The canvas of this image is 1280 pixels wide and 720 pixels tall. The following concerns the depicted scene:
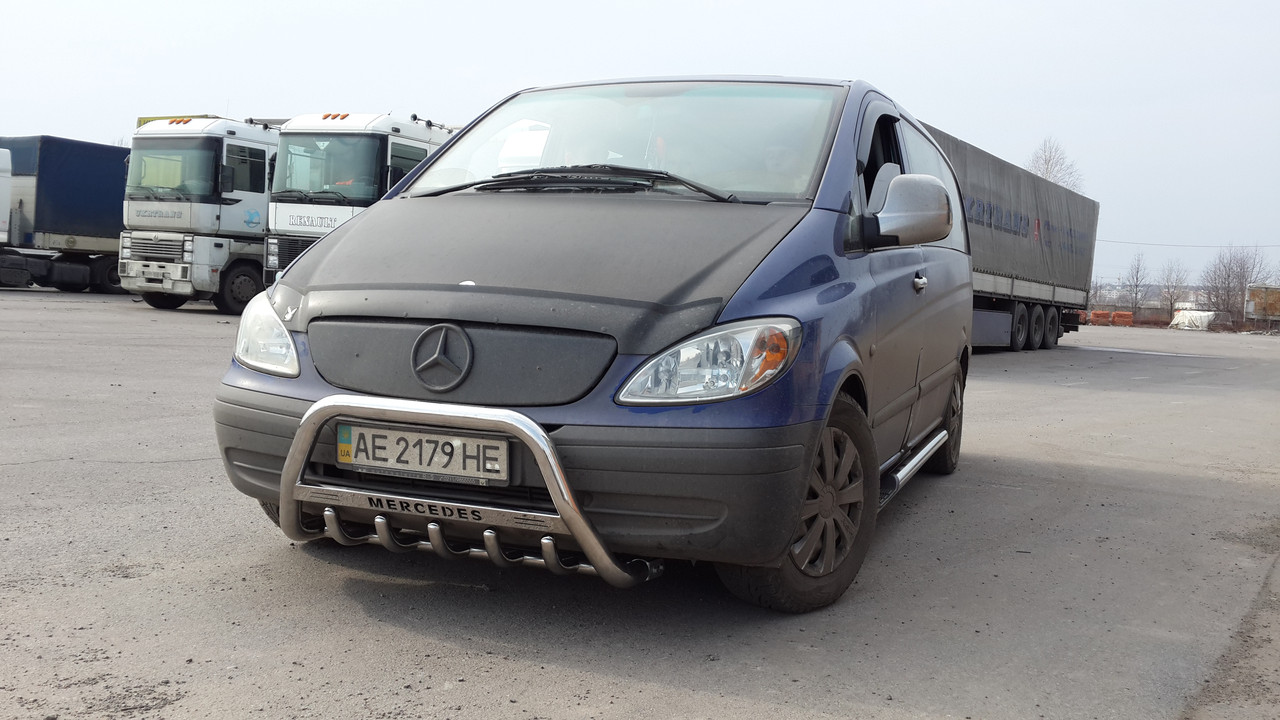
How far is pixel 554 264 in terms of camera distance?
329cm

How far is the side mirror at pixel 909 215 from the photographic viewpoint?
3.89 metres

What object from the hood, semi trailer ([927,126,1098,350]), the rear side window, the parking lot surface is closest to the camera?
the parking lot surface

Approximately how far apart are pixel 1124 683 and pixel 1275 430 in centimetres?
754

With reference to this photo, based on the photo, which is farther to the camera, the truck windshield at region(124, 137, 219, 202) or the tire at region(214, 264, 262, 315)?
the tire at region(214, 264, 262, 315)

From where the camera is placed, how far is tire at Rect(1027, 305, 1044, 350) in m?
23.5

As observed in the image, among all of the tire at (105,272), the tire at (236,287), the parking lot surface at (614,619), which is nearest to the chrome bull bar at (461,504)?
the parking lot surface at (614,619)

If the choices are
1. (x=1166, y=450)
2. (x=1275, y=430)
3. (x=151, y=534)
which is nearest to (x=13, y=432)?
(x=151, y=534)

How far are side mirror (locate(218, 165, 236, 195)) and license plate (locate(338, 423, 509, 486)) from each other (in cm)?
1661

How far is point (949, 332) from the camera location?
5516 mm

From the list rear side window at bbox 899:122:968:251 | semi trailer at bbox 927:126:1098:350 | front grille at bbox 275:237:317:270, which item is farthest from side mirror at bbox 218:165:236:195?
rear side window at bbox 899:122:968:251

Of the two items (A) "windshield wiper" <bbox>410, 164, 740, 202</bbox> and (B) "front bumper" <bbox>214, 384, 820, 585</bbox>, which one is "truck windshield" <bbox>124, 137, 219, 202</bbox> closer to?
(A) "windshield wiper" <bbox>410, 164, 740, 202</bbox>

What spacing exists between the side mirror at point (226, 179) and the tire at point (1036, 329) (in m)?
15.3

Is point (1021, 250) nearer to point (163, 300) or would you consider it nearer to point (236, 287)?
point (236, 287)

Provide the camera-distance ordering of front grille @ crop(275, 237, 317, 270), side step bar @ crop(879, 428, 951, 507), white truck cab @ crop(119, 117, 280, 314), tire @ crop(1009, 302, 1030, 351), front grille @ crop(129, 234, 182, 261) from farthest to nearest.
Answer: tire @ crop(1009, 302, 1030, 351) < front grille @ crop(129, 234, 182, 261) < white truck cab @ crop(119, 117, 280, 314) < front grille @ crop(275, 237, 317, 270) < side step bar @ crop(879, 428, 951, 507)
